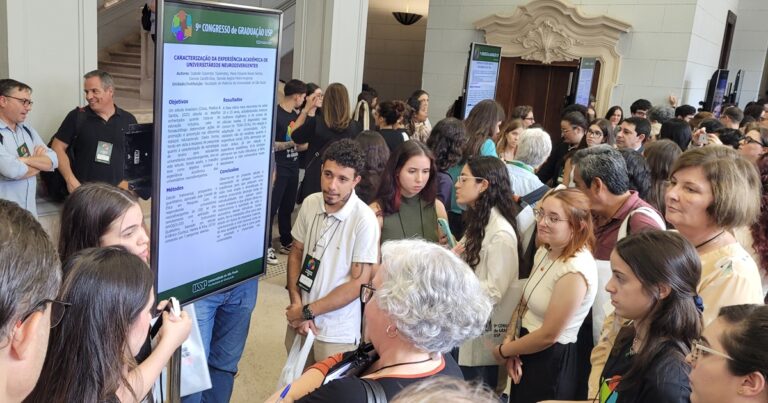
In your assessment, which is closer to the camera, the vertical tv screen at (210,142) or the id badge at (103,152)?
the vertical tv screen at (210,142)

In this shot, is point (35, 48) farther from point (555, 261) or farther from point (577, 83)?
point (577, 83)

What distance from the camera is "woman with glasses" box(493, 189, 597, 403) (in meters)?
2.29

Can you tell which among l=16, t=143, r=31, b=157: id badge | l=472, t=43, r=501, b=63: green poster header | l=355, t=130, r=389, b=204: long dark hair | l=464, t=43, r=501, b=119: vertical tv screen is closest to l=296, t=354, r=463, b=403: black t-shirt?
l=355, t=130, r=389, b=204: long dark hair

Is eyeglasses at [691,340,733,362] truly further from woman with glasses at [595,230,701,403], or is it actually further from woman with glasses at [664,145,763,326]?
woman with glasses at [664,145,763,326]

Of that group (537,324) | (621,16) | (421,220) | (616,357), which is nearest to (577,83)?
(621,16)

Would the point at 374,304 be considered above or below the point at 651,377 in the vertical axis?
above

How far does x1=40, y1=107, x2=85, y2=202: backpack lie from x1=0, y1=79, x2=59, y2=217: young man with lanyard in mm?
275

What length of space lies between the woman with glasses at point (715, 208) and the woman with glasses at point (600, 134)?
2589 millimetres

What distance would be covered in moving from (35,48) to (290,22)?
16.4 ft

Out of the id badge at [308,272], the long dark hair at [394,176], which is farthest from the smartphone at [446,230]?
the id badge at [308,272]

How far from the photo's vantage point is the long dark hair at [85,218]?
66.9 inches

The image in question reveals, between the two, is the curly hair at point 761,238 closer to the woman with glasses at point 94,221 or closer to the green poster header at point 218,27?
the green poster header at point 218,27

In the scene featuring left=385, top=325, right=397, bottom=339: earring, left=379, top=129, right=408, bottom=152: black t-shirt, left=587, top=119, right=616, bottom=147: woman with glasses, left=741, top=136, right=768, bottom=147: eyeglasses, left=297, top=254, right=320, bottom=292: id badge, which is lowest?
left=297, top=254, right=320, bottom=292: id badge

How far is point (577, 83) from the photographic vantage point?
7496 mm
